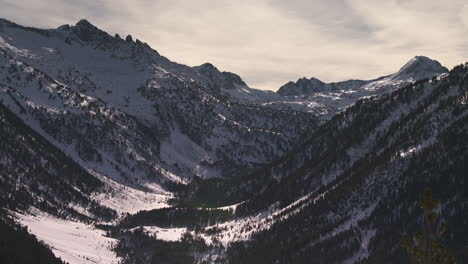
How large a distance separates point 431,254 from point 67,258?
183056 mm

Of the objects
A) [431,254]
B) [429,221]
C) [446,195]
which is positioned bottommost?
[446,195]

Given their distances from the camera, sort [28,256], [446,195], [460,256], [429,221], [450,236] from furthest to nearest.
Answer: [446,195], [450,236], [460,256], [28,256], [429,221]

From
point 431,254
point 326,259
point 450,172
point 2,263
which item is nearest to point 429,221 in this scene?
point 431,254

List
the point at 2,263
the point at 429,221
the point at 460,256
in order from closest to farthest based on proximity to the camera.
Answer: the point at 429,221 < the point at 2,263 < the point at 460,256

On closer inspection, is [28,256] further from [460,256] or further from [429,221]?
[429,221]

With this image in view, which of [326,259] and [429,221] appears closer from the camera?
[429,221]

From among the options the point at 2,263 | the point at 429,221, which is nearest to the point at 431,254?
the point at 429,221

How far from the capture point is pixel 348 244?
194375 mm

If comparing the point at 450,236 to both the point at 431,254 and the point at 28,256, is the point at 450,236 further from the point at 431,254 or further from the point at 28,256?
the point at 431,254

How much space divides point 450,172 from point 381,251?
1749 inches

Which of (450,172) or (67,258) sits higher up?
(450,172)

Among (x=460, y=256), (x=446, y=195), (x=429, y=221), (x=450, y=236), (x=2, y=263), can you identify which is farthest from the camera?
(x=446, y=195)

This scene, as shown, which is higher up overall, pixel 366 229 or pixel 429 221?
pixel 429 221

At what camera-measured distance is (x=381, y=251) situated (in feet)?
585
